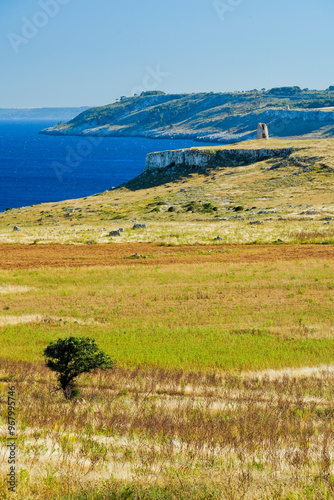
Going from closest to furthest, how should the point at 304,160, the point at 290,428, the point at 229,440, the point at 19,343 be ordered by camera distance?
1. the point at 229,440
2. the point at 290,428
3. the point at 19,343
4. the point at 304,160

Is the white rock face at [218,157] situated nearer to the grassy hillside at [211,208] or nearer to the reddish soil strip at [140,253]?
the grassy hillside at [211,208]

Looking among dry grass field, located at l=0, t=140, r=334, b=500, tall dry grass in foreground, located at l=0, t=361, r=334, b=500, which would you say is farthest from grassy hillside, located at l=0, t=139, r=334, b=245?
tall dry grass in foreground, located at l=0, t=361, r=334, b=500

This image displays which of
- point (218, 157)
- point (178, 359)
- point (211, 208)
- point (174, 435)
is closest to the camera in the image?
point (174, 435)

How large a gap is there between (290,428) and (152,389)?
481 centimetres

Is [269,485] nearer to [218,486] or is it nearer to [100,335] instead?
[218,486]

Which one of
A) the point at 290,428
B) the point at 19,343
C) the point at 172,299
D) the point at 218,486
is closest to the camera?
the point at 218,486

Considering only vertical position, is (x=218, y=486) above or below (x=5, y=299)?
above

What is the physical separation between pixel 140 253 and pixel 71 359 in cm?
2483

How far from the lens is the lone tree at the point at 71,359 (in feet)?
50.7

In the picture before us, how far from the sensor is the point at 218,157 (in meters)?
93.2

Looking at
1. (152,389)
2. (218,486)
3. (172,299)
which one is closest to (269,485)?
(218,486)

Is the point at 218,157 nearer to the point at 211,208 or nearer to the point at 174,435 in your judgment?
the point at 211,208

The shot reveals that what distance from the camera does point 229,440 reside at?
11.0m

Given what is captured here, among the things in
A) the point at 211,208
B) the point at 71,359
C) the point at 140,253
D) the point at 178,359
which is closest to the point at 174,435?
the point at 71,359
